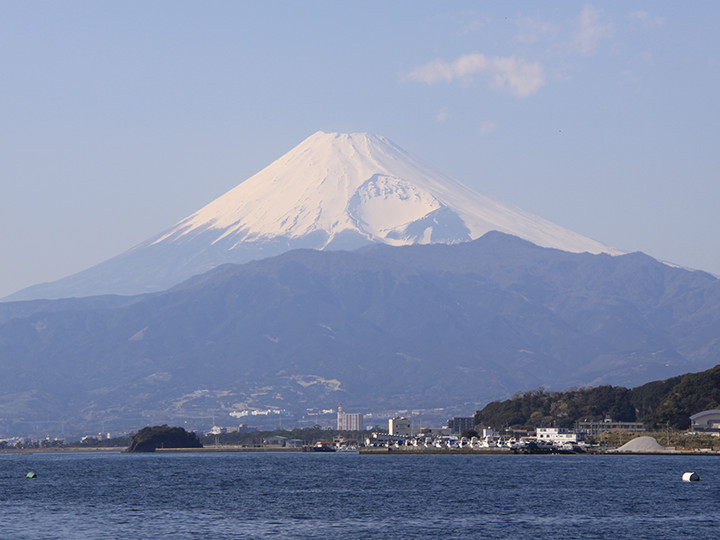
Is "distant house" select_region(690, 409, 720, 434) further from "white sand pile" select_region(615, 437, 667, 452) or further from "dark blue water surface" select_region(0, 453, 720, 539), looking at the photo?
"dark blue water surface" select_region(0, 453, 720, 539)

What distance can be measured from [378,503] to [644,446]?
330ft

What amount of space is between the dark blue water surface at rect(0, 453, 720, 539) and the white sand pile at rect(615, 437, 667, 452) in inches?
1285

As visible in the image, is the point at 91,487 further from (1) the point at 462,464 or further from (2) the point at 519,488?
(1) the point at 462,464

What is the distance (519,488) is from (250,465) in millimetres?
70680

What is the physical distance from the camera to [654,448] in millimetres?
192500

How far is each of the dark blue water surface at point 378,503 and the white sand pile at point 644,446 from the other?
32638mm

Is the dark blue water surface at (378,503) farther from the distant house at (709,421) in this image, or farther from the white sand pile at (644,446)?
the distant house at (709,421)

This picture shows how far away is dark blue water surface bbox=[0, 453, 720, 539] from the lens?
8369 cm

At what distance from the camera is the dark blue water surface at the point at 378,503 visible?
83688 millimetres

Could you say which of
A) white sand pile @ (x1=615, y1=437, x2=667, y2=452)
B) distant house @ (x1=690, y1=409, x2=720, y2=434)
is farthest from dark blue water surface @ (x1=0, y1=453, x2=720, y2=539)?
distant house @ (x1=690, y1=409, x2=720, y2=434)

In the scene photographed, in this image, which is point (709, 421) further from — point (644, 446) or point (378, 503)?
point (378, 503)

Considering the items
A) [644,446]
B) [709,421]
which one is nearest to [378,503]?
[644,446]

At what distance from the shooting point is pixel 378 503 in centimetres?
10188

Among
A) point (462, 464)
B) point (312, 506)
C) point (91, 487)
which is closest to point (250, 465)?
point (462, 464)
